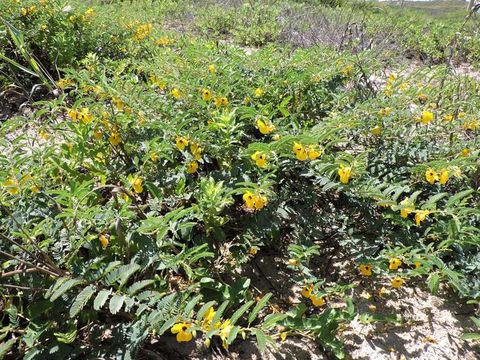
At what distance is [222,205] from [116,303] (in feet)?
1.89

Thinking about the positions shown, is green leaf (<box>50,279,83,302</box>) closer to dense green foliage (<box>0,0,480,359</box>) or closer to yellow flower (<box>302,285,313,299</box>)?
dense green foliage (<box>0,0,480,359</box>)

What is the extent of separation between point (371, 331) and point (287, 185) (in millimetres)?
813

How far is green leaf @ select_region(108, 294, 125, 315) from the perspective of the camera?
1.20 m

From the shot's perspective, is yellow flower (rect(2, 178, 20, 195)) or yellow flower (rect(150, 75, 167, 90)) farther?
yellow flower (rect(150, 75, 167, 90))

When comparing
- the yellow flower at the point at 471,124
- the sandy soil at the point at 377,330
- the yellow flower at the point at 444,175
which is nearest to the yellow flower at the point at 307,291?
the sandy soil at the point at 377,330

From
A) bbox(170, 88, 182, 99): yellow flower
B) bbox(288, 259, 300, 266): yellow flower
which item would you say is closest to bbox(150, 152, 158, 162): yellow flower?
bbox(170, 88, 182, 99): yellow flower

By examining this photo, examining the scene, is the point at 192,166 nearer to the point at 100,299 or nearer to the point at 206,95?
the point at 206,95

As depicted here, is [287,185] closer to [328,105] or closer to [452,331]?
[328,105]

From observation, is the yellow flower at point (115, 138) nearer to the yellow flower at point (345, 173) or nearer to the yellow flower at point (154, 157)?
the yellow flower at point (154, 157)

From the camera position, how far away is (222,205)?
1.57 m

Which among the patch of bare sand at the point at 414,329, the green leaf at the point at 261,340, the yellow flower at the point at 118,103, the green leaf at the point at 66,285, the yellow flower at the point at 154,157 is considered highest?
the yellow flower at the point at 118,103

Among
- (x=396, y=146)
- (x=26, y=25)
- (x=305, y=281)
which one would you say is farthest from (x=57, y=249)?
(x=26, y=25)

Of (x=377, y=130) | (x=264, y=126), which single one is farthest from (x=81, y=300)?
(x=377, y=130)

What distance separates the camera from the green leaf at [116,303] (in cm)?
120
